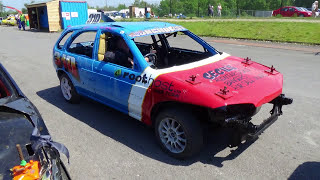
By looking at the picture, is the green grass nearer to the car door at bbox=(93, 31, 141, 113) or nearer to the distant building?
the distant building

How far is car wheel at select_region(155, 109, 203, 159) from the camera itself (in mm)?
3383

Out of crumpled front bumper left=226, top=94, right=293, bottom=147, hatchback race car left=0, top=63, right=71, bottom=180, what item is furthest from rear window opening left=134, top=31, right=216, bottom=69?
hatchback race car left=0, top=63, right=71, bottom=180

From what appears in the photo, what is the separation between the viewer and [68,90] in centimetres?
574

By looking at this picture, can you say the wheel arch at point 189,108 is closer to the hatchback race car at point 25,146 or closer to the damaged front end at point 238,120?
the damaged front end at point 238,120

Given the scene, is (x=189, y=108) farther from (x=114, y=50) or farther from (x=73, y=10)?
(x=73, y=10)

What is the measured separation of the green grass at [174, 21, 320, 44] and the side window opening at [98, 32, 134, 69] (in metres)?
13.2

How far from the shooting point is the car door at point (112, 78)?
4.00 metres

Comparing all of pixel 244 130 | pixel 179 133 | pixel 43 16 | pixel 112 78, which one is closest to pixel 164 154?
pixel 179 133

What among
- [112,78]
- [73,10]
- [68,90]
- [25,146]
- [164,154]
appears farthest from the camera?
[73,10]

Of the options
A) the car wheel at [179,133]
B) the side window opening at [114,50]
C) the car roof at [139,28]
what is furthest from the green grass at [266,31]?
the car wheel at [179,133]

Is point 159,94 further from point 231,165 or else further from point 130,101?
point 231,165

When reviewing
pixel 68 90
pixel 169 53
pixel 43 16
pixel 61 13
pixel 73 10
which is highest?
pixel 73 10

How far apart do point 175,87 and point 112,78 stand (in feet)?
4.22

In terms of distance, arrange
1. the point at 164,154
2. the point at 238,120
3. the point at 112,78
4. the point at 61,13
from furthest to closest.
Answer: the point at 61,13 → the point at 112,78 → the point at 164,154 → the point at 238,120
